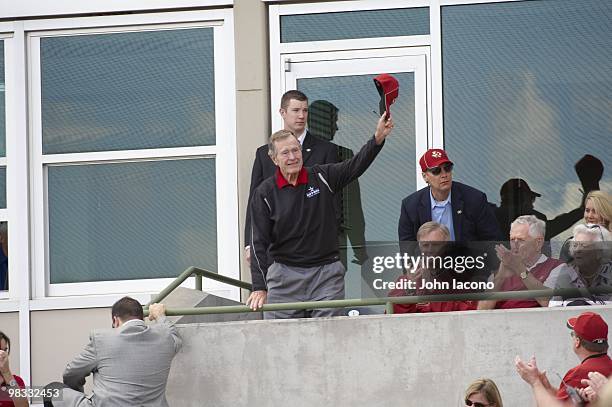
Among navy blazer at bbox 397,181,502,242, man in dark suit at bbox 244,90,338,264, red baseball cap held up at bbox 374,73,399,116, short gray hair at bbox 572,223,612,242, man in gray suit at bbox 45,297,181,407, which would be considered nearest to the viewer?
man in gray suit at bbox 45,297,181,407

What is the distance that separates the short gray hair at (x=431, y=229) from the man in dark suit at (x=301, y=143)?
1424mm

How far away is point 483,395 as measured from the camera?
874 cm

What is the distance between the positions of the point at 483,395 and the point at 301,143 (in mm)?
3417

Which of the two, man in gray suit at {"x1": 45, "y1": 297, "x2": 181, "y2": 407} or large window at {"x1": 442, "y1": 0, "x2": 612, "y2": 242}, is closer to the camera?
man in gray suit at {"x1": 45, "y1": 297, "x2": 181, "y2": 407}

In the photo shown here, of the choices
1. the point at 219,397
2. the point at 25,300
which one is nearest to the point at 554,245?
the point at 219,397

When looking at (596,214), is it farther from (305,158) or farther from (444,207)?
(305,158)

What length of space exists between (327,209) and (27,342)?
3799 millimetres

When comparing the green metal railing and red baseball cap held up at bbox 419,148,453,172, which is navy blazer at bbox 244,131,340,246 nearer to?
red baseball cap held up at bbox 419,148,453,172

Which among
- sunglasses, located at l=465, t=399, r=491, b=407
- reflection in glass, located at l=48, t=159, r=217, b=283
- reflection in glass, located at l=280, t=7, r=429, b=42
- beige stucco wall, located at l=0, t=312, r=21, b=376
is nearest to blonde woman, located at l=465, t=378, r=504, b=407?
sunglasses, located at l=465, t=399, r=491, b=407

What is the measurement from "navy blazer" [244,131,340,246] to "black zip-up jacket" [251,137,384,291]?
0.94 meters

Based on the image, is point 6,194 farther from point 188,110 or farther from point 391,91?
point 391,91

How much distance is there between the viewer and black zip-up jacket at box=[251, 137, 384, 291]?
10.3 meters

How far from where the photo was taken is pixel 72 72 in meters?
13.3

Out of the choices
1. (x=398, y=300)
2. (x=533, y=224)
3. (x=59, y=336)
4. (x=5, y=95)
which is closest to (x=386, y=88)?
(x=533, y=224)
